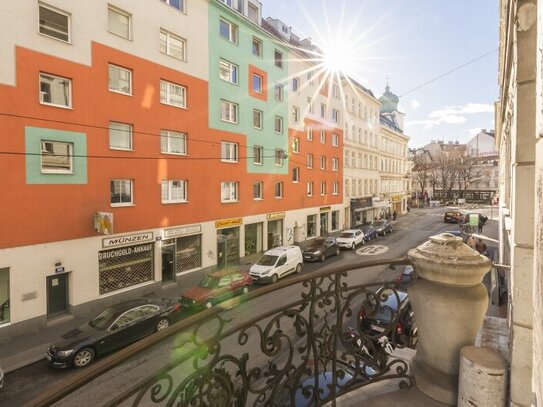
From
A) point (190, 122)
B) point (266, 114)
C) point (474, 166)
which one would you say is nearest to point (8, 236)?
point (190, 122)

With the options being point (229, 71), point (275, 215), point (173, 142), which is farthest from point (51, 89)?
point (275, 215)

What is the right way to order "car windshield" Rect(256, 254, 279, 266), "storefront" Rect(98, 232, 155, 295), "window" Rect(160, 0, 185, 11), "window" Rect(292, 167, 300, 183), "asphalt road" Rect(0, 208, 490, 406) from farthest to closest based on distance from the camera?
"window" Rect(292, 167, 300, 183)
"car windshield" Rect(256, 254, 279, 266)
"window" Rect(160, 0, 185, 11)
"storefront" Rect(98, 232, 155, 295)
"asphalt road" Rect(0, 208, 490, 406)

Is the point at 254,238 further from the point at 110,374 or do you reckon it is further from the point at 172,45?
the point at 110,374

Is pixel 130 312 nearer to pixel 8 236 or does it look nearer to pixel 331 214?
pixel 8 236

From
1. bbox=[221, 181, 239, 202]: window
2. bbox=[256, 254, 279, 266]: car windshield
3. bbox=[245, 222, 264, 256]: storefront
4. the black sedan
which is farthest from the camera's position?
bbox=[245, 222, 264, 256]: storefront

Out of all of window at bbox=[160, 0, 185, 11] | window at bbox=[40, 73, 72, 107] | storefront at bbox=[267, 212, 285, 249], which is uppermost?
window at bbox=[160, 0, 185, 11]

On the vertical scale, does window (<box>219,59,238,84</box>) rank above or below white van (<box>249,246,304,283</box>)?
above

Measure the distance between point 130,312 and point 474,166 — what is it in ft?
282

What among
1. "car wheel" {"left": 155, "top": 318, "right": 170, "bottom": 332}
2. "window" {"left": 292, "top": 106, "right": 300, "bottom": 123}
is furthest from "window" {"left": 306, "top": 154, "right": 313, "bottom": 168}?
"car wheel" {"left": 155, "top": 318, "right": 170, "bottom": 332}

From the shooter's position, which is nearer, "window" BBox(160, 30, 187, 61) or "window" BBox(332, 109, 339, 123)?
"window" BBox(160, 30, 187, 61)

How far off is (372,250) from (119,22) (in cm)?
2248

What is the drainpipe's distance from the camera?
275cm

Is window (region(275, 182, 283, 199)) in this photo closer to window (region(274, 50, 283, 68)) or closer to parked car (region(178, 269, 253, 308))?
window (region(274, 50, 283, 68))

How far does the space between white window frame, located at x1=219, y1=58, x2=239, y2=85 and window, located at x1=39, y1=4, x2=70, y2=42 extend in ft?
28.0
